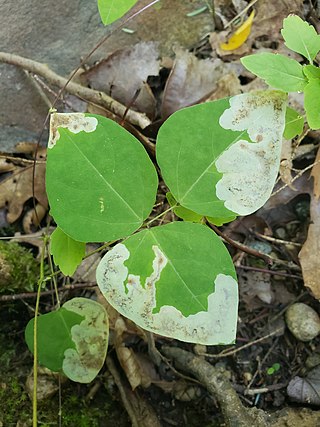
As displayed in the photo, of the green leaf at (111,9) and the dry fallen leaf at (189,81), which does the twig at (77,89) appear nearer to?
the dry fallen leaf at (189,81)

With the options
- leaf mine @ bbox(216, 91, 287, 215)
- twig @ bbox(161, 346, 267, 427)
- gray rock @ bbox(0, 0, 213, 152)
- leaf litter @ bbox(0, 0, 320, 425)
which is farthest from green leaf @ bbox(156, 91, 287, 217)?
gray rock @ bbox(0, 0, 213, 152)

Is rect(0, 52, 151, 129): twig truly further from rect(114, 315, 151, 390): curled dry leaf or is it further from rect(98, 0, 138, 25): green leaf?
rect(114, 315, 151, 390): curled dry leaf

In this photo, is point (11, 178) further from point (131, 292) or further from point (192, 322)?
point (192, 322)

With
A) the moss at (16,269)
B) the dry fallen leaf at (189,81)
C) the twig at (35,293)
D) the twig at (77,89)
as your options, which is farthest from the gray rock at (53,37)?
the twig at (35,293)

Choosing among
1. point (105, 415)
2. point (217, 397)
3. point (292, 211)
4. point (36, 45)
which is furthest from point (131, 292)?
point (36, 45)

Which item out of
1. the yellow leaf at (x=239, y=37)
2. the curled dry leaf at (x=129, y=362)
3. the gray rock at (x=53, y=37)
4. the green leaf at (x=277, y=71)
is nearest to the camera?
the green leaf at (x=277, y=71)

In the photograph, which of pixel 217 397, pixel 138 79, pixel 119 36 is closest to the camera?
pixel 217 397

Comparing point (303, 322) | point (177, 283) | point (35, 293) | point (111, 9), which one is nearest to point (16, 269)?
point (35, 293)
